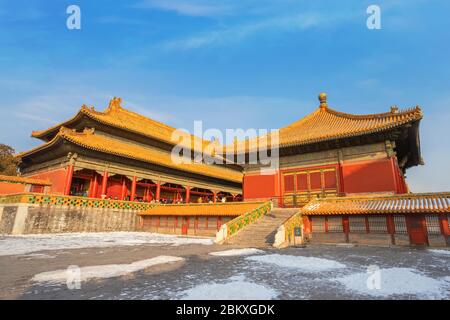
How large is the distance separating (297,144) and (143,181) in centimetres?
1465

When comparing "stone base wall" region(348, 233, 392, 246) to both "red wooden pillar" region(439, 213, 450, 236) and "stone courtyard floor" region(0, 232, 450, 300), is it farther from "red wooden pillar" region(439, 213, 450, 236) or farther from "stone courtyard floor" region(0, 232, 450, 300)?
"stone courtyard floor" region(0, 232, 450, 300)

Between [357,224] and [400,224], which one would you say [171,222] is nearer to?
[357,224]

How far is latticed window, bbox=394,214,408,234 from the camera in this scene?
10.5 meters

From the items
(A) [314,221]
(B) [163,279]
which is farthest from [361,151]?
(B) [163,279]

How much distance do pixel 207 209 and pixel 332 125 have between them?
10645 mm

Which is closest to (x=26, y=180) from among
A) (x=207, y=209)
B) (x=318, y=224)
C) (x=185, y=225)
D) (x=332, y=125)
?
(x=185, y=225)

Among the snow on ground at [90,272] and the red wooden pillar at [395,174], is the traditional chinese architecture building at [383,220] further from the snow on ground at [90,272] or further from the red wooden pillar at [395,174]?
the snow on ground at [90,272]

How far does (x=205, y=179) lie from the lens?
91.6 feet

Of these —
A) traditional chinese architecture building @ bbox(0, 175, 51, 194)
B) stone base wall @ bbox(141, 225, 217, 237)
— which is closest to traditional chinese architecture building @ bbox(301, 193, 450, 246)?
stone base wall @ bbox(141, 225, 217, 237)

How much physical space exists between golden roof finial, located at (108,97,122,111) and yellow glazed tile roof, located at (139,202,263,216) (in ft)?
36.9

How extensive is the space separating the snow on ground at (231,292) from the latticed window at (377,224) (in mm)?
8956

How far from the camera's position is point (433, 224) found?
10.1 meters

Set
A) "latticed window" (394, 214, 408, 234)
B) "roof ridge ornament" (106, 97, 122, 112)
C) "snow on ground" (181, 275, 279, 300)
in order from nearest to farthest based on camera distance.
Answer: "snow on ground" (181, 275, 279, 300) → "latticed window" (394, 214, 408, 234) → "roof ridge ornament" (106, 97, 122, 112)
